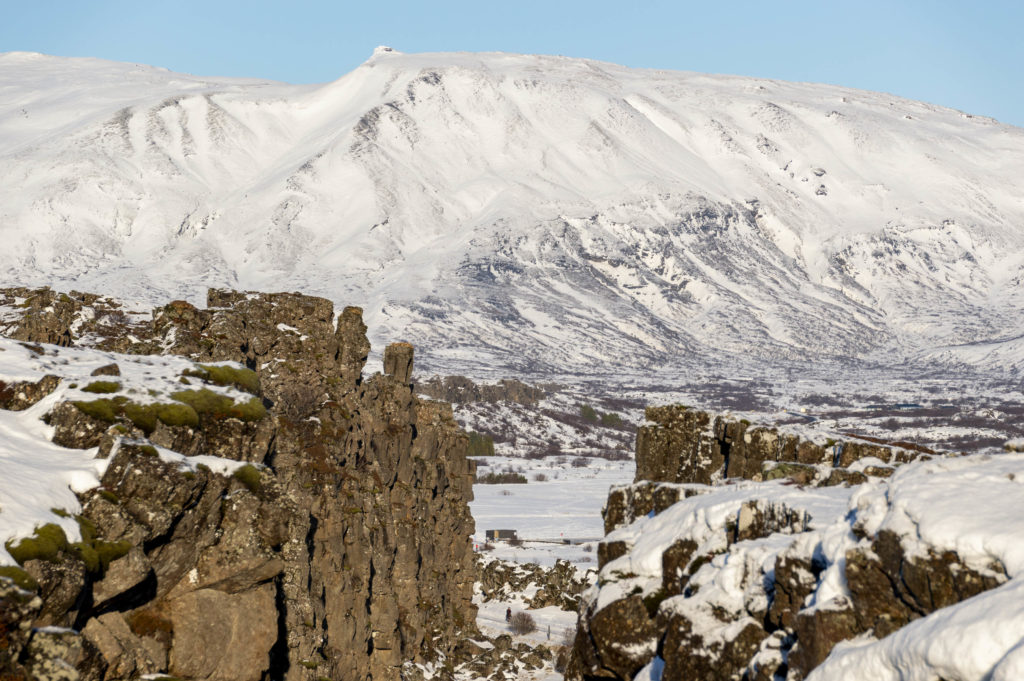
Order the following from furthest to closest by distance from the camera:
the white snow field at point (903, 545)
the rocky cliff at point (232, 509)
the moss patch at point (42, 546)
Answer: the rocky cliff at point (232, 509) → the moss patch at point (42, 546) → the white snow field at point (903, 545)

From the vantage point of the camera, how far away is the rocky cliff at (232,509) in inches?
1021

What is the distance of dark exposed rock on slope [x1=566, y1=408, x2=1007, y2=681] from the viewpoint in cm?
2017

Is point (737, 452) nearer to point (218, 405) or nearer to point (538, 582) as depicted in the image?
point (218, 405)

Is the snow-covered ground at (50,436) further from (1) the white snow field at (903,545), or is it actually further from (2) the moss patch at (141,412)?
(1) the white snow field at (903,545)

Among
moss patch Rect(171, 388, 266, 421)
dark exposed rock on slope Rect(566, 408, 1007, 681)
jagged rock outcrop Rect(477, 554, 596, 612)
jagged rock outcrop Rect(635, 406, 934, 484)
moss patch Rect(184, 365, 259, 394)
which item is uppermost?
moss patch Rect(184, 365, 259, 394)

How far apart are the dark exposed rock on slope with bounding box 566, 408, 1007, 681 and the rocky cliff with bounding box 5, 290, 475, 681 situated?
9521 millimetres

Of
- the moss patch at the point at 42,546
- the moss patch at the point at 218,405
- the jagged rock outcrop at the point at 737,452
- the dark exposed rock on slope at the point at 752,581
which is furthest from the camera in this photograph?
the jagged rock outcrop at the point at 737,452

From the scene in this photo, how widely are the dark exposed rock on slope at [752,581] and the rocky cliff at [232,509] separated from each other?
31.2 ft

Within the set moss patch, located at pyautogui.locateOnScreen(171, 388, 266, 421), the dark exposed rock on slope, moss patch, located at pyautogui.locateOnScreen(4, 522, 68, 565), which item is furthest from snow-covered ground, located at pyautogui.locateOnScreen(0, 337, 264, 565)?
the dark exposed rock on slope

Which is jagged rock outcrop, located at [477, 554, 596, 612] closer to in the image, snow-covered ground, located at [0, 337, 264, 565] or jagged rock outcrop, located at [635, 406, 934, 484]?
jagged rock outcrop, located at [635, 406, 934, 484]

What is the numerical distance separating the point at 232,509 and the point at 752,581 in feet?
44.6

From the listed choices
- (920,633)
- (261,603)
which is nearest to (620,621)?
(261,603)

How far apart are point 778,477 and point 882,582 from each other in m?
13.8

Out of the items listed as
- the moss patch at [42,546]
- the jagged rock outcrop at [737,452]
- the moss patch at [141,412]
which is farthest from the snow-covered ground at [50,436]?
the jagged rock outcrop at [737,452]
